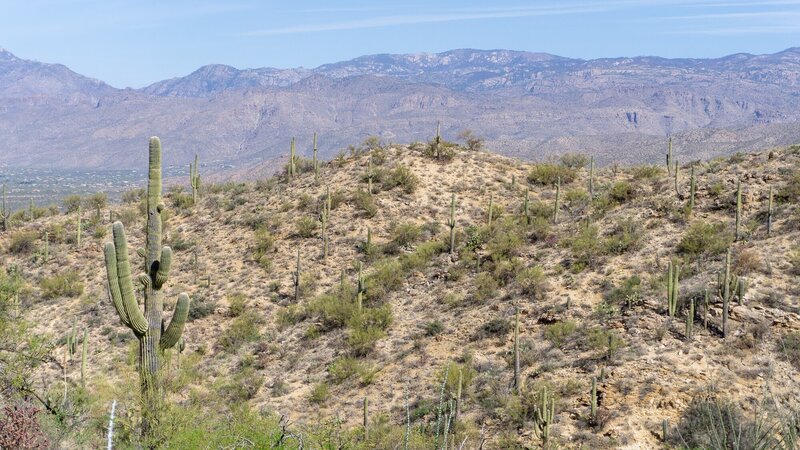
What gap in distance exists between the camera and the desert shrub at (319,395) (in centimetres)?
1780

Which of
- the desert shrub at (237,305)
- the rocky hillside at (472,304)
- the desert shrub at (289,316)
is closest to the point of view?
the rocky hillside at (472,304)

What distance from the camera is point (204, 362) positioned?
2128cm

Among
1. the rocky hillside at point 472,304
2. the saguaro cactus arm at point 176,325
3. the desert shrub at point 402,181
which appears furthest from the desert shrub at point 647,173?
the saguaro cactus arm at point 176,325

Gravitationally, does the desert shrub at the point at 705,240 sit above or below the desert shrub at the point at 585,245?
above

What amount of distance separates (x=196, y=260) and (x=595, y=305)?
1789 centimetres

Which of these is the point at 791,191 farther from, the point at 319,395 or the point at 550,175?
the point at 319,395

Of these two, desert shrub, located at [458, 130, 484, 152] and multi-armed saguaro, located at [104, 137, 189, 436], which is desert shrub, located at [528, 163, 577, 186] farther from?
multi-armed saguaro, located at [104, 137, 189, 436]

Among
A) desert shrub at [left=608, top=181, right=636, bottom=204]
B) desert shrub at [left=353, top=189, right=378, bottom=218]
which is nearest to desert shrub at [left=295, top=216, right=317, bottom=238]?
desert shrub at [left=353, top=189, right=378, bottom=218]

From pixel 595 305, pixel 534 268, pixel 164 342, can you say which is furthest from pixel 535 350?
pixel 164 342

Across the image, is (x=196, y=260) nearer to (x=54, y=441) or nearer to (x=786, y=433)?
(x=54, y=441)

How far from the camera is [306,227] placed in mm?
28734

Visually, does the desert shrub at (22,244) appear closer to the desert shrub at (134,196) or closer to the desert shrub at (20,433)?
the desert shrub at (134,196)

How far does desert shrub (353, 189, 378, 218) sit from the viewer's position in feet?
96.0

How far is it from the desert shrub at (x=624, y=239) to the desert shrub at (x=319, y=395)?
10.5 meters
